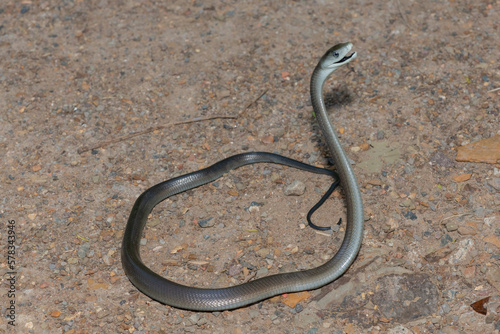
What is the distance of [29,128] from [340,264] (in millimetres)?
4430

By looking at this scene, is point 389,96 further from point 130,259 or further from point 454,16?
point 130,259

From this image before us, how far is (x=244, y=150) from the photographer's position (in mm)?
6387

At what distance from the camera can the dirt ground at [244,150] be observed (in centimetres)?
479

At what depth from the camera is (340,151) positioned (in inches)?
190

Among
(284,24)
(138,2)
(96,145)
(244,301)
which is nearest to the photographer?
(244,301)

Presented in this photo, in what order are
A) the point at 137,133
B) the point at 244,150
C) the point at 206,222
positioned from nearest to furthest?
the point at 206,222 → the point at 244,150 → the point at 137,133

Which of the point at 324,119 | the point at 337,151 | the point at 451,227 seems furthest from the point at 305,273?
the point at 451,227

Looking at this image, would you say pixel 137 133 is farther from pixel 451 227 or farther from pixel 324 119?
pixel 451 227

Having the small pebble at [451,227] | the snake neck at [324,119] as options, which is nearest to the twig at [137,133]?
the snake neck at [324,119]

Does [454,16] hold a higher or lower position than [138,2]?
lower

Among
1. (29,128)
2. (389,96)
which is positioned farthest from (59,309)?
(389,96)

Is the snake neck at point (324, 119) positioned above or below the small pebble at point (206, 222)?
above

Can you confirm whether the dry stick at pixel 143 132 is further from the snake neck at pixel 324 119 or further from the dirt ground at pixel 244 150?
the snake neck at pixel 324 119

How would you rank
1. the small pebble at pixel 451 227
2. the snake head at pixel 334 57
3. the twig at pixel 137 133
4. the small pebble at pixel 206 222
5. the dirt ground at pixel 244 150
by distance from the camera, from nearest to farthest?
the snake head at pixel 334 57
the dirt ground at pixel 244 150
the small pebble at pixel 451 227
the small pebble at pixel 206 222
the twig at pixel 137 133
